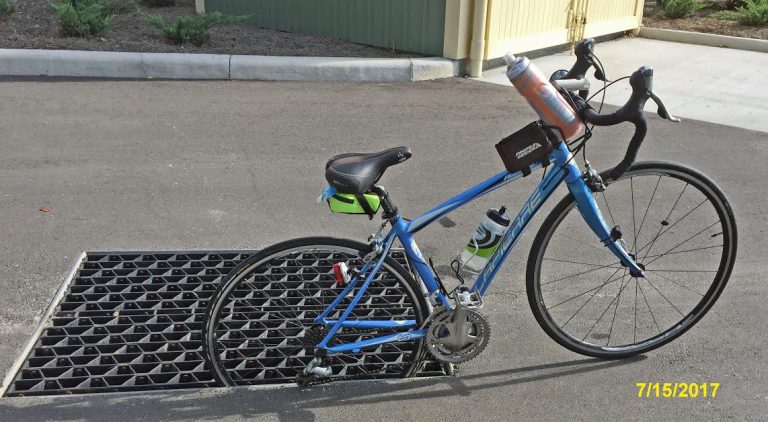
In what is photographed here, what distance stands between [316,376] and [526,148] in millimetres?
1287

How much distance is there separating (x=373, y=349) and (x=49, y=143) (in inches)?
148

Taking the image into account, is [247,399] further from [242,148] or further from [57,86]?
[57,86]

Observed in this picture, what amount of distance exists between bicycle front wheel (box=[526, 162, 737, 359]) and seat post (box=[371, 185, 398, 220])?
656mm

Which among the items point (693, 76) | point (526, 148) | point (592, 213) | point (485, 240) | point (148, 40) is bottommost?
point (693, 76)

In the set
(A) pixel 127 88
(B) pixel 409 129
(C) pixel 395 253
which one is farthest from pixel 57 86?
(C) pixel 395 253

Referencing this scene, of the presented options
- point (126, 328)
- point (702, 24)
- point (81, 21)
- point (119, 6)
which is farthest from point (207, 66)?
point (702, 24)

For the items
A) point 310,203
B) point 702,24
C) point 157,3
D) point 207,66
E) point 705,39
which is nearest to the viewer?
point 310,203

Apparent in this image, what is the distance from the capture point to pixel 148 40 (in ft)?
27.8

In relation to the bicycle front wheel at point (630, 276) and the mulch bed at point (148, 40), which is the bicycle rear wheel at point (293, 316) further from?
the mulch bed at point (148, 40)

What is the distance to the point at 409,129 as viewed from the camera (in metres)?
6.56

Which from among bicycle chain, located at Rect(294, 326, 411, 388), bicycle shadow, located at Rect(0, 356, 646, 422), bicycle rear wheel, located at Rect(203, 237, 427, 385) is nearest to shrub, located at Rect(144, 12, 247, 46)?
bicycle rear wheel, located at Rect(203, 237, 427, 385)

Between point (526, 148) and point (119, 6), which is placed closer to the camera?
point (526, 148)

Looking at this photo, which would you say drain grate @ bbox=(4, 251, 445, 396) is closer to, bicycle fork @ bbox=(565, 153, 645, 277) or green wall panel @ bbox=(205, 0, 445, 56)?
bicycle fork @ bbox=(565, 153, 645, 277)

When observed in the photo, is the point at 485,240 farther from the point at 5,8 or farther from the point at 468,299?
the point at 5,8
